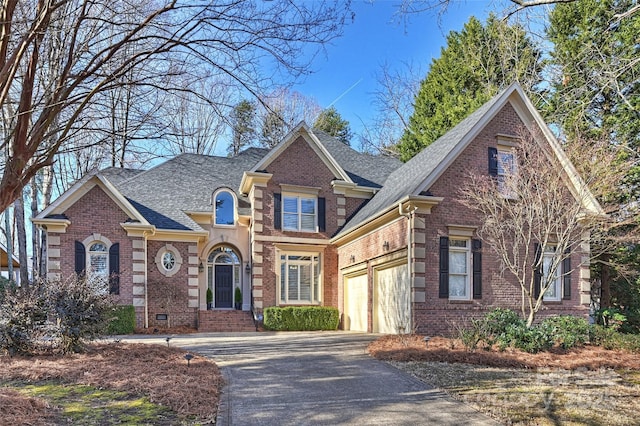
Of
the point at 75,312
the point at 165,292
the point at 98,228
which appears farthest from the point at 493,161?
the point at 98,228

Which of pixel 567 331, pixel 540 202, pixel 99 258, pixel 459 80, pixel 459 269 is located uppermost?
pixel 459 80

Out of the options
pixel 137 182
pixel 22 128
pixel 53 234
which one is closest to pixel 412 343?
pixel 22 128

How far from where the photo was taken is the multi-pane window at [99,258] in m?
16.9

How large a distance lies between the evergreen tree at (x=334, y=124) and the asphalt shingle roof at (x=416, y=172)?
14.5 metres

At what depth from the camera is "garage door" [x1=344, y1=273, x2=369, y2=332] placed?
57.3 ft

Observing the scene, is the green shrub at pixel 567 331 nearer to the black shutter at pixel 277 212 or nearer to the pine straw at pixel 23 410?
the black shutter at pixel 277 212

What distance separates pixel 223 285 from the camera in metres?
20.8

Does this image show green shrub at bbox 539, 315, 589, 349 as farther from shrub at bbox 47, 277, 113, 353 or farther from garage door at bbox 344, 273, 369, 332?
shrub at bbox 47, 277, 113, 353

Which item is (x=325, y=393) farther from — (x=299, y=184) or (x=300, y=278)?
(x=299, y=184)

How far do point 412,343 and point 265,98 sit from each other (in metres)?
7.26

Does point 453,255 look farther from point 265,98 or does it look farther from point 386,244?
point 265,98

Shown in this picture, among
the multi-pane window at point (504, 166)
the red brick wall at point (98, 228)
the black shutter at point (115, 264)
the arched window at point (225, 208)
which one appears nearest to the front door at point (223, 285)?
the arched window at point (225, 208)

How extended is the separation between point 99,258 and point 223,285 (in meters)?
5.48

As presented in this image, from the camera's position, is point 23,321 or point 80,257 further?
point 80,257
